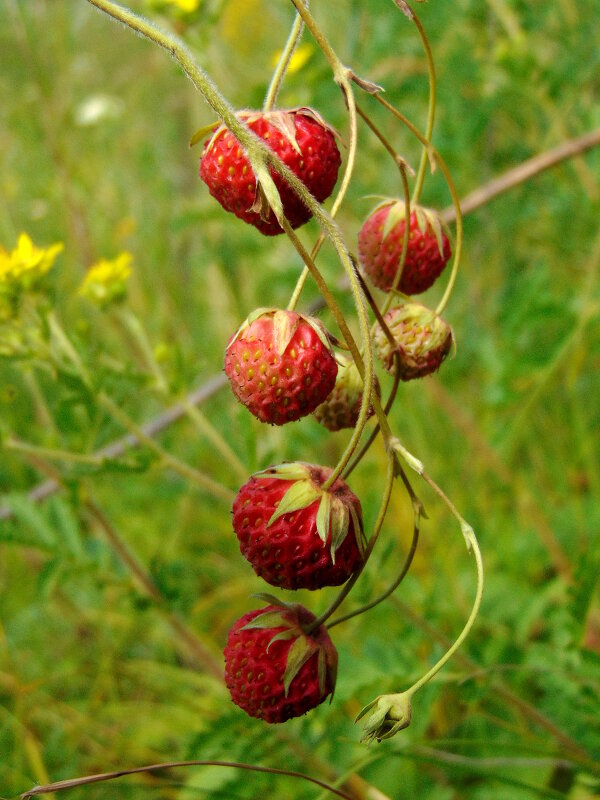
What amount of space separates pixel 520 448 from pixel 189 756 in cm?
140

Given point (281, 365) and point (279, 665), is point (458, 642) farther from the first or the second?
point (281, 365)

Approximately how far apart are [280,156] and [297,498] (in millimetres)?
284

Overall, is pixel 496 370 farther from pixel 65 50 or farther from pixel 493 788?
pixel 65 50

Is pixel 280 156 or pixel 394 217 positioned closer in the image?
pixel 280 156

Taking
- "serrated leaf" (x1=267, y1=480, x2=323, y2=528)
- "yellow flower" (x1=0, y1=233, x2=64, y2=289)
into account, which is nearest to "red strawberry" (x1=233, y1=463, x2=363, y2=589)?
"serrated leaf" (x1=267, y1=480, x2=323, y2=528)

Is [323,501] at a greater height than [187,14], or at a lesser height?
lesser

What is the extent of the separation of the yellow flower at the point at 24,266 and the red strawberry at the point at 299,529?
2.37 feet

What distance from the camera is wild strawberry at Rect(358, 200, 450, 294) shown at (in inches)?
31.8

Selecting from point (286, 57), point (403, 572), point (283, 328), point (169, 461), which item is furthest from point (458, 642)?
point (169, 461)

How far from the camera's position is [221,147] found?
2.33ft

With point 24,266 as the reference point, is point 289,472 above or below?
below

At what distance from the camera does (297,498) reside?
0.68 metres

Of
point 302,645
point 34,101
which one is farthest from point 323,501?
point 34,101

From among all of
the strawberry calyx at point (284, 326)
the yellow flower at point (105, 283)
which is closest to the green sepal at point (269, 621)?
the strawberry calyx at point (284, 326)
